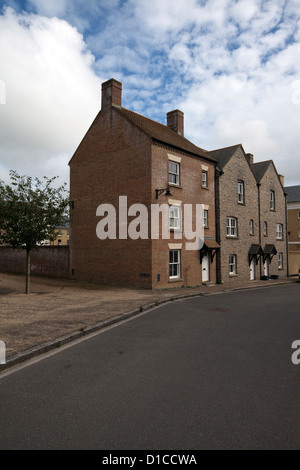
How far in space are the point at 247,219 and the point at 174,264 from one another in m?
10.7

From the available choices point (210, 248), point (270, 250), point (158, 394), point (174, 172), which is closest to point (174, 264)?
point (210, 248)

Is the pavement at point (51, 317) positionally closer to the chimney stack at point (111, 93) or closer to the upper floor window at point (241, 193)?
the chimney stack at point (111, 93)

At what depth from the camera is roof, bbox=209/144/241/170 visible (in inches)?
992

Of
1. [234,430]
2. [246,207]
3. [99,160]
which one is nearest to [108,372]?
[234,430]

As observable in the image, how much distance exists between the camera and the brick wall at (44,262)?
24.2 metres

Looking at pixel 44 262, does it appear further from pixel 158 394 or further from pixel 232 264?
pixel 158 394

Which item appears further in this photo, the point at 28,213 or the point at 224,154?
the point at 224,154

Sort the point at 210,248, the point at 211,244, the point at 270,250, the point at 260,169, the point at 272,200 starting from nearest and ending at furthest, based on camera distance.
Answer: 1. the point at 210,248
2. the point at 211,244
3. the point at 270,250
4. the point at 260,169
5. the point at 272,200

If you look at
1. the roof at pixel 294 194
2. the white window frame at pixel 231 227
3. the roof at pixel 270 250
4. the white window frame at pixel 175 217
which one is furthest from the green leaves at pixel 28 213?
the roof at pixel 294 194

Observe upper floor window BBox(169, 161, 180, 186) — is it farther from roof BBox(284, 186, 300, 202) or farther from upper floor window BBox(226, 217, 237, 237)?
roof BBox(284, 186, 300, 202)

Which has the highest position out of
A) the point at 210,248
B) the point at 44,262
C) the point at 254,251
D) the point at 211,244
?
the point at 211,244

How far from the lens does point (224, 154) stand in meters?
26.4

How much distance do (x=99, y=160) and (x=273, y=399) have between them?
Result: 19.4m
